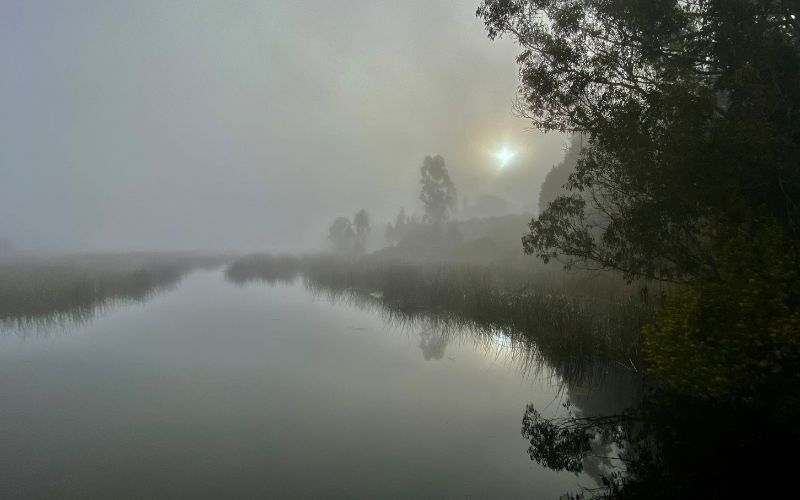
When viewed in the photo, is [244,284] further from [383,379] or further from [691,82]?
[691,82]

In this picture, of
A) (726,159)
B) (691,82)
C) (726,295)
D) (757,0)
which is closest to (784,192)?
(726,159)

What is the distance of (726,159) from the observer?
30.3 feet

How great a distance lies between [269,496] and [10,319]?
19468 mm

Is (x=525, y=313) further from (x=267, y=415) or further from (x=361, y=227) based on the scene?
(x=361, y=227)

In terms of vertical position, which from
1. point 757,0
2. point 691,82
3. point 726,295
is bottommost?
point 726,295

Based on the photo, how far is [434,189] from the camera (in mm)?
72750

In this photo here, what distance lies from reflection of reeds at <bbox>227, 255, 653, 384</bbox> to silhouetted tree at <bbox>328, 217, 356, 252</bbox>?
50331 mm

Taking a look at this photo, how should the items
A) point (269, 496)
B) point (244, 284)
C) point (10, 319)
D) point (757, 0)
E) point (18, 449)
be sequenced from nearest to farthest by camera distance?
point (269, 496)
point (18, 449)
point (757, 0)
point (10, 319)
point (244, 284)

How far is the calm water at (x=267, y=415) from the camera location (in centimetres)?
706

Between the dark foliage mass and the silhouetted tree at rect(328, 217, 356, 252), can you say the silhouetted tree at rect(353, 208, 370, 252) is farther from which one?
the dark foliage mass

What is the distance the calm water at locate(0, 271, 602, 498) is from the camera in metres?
7.06

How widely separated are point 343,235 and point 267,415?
7697 cm

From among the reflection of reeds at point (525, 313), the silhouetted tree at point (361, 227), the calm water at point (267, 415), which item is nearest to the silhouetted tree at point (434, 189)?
the silhouetted tree at point (361, 227)

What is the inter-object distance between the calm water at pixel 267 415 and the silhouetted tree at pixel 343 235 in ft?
217
